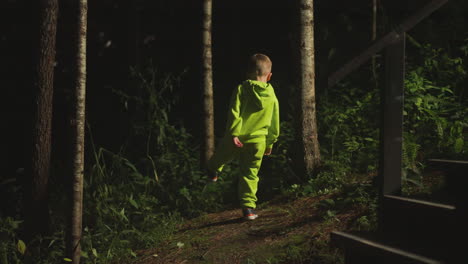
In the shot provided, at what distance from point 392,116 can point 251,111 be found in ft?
7.10

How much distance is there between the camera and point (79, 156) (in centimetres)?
449

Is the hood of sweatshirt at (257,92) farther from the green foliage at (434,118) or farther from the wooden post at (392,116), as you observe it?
the wooden post at (392,116)

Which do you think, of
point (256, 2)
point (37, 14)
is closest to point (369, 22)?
point (256, 2)

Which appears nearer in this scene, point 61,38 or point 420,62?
point 420,62

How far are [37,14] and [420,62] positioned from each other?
202 inches

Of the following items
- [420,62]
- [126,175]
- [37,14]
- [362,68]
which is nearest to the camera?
[37,14]

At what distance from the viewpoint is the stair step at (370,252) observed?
274 cm

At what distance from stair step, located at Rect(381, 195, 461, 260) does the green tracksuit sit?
2.11 meters

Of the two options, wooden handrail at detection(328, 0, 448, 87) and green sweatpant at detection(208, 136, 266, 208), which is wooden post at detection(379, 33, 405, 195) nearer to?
wooden handrail at detection(328, 0, 448, 87)

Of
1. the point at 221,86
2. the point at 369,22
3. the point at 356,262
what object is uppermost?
the point at 369,22

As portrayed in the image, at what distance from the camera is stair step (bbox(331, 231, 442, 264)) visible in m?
2.74

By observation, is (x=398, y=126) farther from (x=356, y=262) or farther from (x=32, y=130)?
(x=32, y=130)

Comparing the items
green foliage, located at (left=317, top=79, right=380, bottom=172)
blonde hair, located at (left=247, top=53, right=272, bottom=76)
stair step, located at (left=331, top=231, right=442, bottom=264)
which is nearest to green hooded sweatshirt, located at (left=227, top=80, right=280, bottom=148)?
blonde hair, located at (left=247, top=53, right=272, bottom=76)

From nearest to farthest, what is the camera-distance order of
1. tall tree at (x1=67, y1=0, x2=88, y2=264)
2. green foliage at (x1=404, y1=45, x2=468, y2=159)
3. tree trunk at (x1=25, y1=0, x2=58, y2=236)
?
tall tree at (x1=67, y1=0, x2=88, y2=264) < tree trunk at (x1=25, y1=0, x2=58, y2=236) < green foliage at (x1=404, y1=45, x2=468, y2=159)
